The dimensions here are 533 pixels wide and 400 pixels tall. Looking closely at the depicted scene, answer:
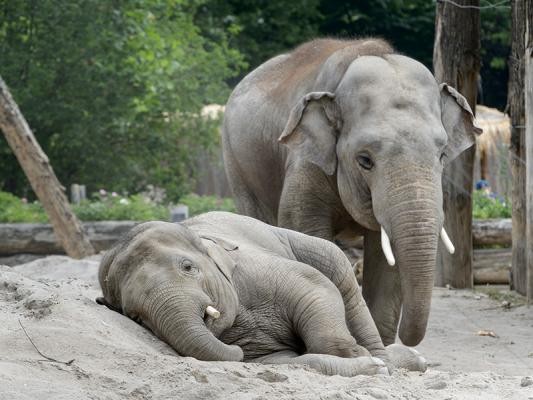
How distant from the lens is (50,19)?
69.2ft

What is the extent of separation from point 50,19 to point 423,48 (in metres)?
13.5

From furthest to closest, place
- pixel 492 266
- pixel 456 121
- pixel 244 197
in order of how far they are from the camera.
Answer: pixel 492 266, pixel 244 197, pixel 456 121

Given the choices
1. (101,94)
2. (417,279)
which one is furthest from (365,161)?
(101,94)

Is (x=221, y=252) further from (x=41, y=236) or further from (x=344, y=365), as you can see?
(x=41, y=236)

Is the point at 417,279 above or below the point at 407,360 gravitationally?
above

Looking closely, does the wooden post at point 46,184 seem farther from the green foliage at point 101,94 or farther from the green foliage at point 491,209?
the green foliage at point 101,94

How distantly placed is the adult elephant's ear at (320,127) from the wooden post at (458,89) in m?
4.67

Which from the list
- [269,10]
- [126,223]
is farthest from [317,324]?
[269,10]

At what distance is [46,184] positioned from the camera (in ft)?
52.1

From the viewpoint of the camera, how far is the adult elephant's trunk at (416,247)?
7.25m

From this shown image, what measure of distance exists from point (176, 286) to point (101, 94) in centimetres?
1586

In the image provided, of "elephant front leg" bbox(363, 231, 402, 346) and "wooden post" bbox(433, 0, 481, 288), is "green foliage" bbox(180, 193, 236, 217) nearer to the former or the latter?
"wooden post" bbox(433, 0, 481, 288)

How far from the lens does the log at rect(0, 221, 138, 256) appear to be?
17562mm

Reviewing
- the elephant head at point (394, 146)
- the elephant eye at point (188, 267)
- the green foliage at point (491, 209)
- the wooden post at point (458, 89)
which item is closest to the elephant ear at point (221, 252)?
the elephant eye at point (188, 267)
